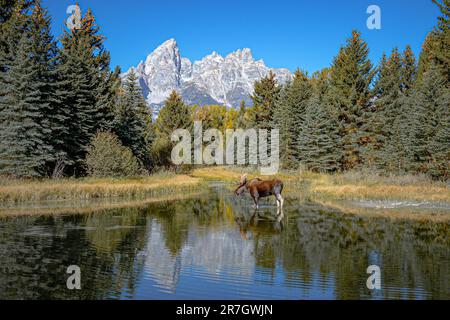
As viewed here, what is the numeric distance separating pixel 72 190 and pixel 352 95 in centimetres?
3431

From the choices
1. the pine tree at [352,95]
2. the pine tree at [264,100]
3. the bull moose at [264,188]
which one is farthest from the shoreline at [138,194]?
the pine tree at [264,100]

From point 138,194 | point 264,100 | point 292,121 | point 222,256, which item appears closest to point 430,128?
point 292,121

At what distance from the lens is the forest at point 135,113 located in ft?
95.0

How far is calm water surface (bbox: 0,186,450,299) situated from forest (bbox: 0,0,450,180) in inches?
513

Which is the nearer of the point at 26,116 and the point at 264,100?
the point at 26,116

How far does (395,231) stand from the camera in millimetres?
16266

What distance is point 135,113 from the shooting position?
4578 cm

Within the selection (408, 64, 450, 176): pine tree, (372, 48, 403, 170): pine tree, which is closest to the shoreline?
(408, 64, 450, 176): pine tree

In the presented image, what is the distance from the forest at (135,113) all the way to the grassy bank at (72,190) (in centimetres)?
237

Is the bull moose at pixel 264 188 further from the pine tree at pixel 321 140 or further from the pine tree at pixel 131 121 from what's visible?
the pine tree at pixel 321 140

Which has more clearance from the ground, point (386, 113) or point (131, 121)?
point (386, 113)

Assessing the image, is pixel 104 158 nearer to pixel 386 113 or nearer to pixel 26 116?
pixel 26 116
